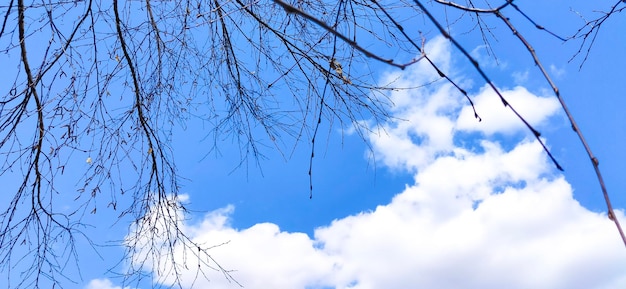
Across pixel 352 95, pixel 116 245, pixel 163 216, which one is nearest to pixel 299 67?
pixel 352 95

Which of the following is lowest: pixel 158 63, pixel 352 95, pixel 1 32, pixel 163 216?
pixel 163 216

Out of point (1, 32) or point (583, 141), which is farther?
point (1, 32)

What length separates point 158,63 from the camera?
7.31 feet

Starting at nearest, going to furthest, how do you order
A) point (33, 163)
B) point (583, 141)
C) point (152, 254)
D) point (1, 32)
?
point (583, 141)
point (1, 32)
point (33, 163)
point (152, 254)

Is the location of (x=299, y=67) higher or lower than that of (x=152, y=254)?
higher

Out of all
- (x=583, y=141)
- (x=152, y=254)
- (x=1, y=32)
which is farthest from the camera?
(x=152, y=254)

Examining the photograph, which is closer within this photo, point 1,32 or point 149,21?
point 1,32

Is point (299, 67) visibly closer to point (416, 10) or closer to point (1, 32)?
point (416, 10)

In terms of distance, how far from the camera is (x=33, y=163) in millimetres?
2018

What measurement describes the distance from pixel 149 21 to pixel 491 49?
51.1 inches

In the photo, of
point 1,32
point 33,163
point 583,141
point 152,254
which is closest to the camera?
point 583,141

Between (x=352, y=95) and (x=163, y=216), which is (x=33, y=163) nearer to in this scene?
(x=163, y=216)

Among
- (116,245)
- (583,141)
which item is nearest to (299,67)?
(116,245)

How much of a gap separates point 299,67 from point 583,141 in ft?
5.17
